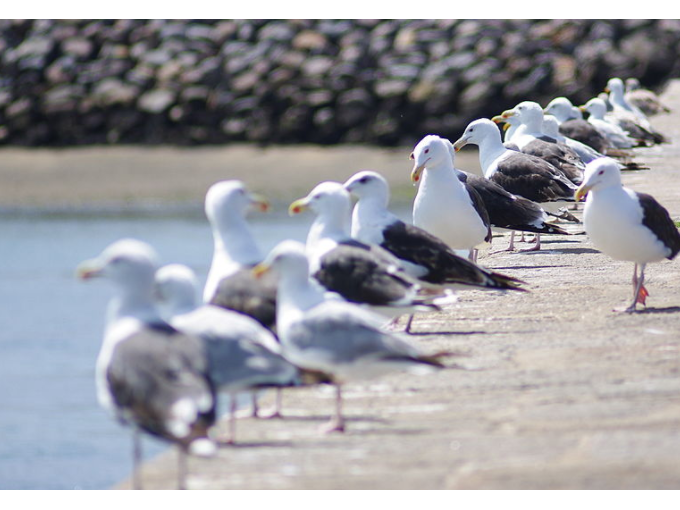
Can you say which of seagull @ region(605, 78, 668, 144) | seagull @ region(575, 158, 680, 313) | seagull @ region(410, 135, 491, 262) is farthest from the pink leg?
seagull @ region(605, 78, 668, 144)

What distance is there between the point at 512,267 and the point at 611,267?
0.63 metres

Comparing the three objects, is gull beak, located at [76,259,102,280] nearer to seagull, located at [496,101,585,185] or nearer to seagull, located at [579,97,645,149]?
seagull, located at [496,101,585,185]

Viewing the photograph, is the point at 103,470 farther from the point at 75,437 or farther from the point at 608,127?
the point at 608,127

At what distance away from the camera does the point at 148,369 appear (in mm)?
3670

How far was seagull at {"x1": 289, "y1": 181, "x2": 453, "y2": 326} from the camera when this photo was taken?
16.4 feet

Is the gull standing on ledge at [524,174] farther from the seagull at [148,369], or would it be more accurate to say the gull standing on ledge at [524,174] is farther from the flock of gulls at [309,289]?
the seagull at [148,369]

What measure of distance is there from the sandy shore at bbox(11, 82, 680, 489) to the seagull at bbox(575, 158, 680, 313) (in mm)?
265

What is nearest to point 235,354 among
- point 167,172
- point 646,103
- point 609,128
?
point 609,128

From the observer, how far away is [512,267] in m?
7.62

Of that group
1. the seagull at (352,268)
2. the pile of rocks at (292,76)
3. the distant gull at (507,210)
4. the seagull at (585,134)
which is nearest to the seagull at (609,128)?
the seagull at (585,134)

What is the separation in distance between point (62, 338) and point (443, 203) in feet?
22.1

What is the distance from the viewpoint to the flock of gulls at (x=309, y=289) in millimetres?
3717

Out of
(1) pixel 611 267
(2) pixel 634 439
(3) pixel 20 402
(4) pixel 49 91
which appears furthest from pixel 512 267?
(4) pixel 49 91

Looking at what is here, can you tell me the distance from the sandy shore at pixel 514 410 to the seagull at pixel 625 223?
265 mm
